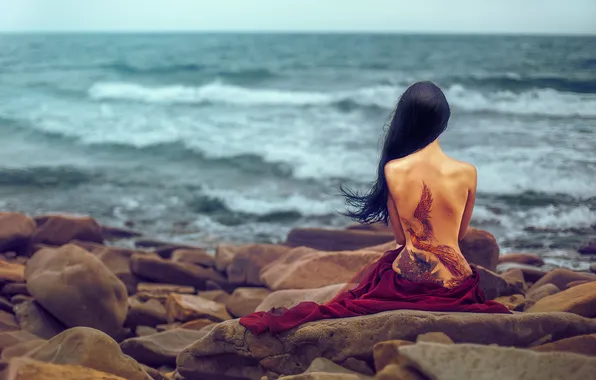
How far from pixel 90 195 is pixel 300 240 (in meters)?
3.91

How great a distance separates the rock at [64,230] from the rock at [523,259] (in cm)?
378

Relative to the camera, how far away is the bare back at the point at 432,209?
3.09 m

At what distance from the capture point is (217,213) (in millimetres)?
8906

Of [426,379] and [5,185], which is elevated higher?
[426,379]

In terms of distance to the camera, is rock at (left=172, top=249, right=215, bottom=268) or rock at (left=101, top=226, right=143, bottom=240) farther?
rock at (left=101, top=226, right=143, bottom=240)

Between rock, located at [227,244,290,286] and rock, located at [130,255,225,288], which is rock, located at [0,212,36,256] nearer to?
rock, located at [130,255,225,288]

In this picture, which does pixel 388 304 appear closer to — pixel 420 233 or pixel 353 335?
pixel 353 335

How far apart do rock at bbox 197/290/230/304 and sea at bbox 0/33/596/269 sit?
82.4 inches

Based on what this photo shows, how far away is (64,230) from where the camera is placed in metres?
6.79

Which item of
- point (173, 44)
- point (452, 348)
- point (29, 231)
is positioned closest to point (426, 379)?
point (452, 348)

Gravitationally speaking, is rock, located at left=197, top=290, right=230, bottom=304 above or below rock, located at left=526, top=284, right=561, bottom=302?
below

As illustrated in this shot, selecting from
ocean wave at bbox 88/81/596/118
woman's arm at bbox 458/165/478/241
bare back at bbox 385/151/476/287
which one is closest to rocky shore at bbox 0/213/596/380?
bare back at bbox 385/151/476/287

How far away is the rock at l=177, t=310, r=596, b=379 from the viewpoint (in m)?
2.85

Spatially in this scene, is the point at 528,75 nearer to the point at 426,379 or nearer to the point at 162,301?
the point at 162,301
